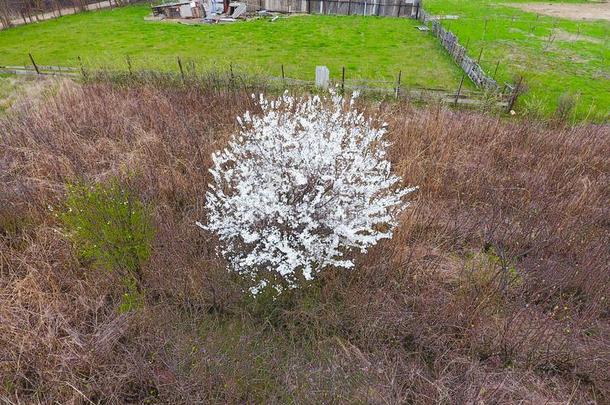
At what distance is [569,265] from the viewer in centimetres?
502

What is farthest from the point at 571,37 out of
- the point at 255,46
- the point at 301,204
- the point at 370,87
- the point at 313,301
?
the point at 313,301

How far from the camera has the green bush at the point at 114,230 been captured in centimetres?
445

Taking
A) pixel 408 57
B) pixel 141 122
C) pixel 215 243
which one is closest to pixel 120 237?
pixel 215 243

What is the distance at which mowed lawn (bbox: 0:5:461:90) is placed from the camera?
1270 centimetres

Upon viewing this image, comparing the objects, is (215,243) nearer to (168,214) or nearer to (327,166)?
(168,214)

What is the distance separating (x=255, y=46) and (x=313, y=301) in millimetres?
13755

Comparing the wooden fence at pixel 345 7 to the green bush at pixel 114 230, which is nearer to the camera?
the green bush at pixel 114 230

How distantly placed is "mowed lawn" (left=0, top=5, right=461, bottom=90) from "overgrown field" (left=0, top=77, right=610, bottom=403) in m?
6.23

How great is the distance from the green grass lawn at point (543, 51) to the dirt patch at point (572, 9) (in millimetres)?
1215

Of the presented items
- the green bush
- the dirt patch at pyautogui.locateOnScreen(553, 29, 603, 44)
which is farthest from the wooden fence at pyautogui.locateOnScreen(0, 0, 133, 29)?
the dirt patch at pyautogui.locateOnScreen(553, 29, 603, 44)

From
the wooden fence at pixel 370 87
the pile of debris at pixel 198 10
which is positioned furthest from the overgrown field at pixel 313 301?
the pile of debris at pixel 198 10

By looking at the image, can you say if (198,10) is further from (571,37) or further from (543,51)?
(571,37)

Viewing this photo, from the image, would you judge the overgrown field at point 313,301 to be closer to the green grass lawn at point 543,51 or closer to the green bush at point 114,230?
the green bush at point 114,230

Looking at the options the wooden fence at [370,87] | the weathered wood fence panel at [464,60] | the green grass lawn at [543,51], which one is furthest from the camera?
the weathered wood fence panel at [464,60]
